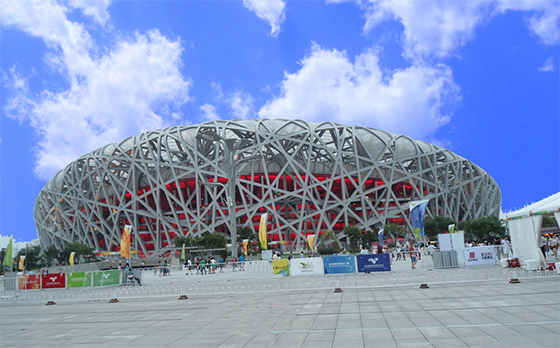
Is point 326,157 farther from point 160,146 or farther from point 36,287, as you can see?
point 36,287

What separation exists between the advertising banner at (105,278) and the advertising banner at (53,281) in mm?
1826

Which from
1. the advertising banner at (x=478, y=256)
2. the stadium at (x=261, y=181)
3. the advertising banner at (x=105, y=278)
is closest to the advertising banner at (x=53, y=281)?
the advertising banner at (x=105, y=278)

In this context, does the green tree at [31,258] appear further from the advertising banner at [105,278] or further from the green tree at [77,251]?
the advertising banner at [105,278]

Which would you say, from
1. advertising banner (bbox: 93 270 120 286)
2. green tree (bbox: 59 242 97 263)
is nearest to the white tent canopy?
advertising banner (bbox: 93 270 120 286)

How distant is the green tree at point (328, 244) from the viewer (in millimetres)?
47934

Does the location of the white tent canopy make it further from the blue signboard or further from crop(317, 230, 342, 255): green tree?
crop(317, 230, 342, 255): green tree

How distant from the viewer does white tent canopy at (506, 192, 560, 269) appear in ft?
53.6

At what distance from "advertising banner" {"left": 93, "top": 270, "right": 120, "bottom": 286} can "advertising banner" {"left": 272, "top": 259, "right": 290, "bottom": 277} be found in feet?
29.2

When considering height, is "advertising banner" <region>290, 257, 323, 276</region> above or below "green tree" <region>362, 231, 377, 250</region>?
below

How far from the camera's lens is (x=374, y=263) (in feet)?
68.5

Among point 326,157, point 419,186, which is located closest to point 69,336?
point 326,157

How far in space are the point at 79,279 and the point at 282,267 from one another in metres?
10.9

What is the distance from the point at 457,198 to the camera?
65438mm

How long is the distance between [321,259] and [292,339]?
13763 millimetres
